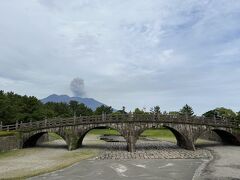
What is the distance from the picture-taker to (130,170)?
3206 centimetres

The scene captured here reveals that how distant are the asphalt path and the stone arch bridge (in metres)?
11.1

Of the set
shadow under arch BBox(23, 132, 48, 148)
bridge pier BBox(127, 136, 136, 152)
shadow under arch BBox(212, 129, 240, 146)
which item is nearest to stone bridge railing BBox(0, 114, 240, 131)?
shadow under arch BBox(23, 132, 48, 148)

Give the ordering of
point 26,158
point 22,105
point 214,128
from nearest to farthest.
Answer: point 26,158, point 214,128, point 22,105

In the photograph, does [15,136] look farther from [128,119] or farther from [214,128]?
[214,128]

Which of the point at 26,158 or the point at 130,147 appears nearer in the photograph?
the point at 26,158

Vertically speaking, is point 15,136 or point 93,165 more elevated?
point 15,136

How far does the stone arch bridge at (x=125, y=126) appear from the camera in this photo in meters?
50.3

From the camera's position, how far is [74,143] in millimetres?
50562

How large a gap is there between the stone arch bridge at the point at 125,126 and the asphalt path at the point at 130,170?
11.1 m

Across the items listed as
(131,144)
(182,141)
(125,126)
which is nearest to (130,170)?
(131,144)

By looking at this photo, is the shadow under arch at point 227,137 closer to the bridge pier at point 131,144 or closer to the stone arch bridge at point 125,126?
the stone arch bridge at point 125,126

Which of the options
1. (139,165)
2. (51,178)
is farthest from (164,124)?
(51,178)

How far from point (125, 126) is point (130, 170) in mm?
18343

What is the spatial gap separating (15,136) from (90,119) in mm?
12246
